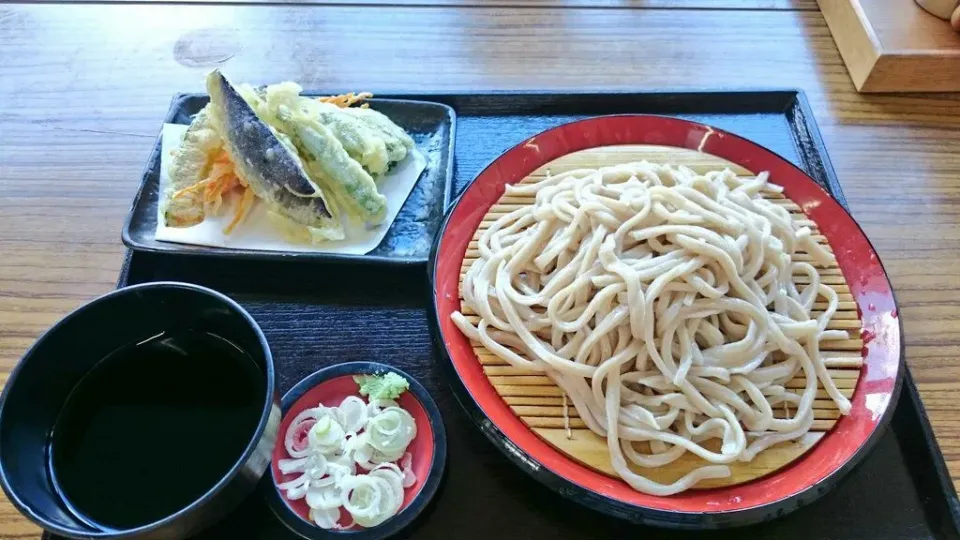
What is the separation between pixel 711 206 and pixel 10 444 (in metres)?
1.23

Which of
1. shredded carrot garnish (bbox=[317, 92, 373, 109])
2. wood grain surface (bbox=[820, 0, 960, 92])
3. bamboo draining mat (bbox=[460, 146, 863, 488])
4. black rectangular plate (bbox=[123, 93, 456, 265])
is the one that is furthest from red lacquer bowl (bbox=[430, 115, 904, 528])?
wood grain surface (bbox=[820, 0, 960, 92])

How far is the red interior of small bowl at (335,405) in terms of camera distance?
42.3 inches

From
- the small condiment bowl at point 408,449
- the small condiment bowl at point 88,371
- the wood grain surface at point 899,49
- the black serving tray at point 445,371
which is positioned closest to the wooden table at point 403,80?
the wood grain surface at point 899,49

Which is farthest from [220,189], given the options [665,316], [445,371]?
[665,316]

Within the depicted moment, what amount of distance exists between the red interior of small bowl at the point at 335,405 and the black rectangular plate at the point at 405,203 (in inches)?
12.6

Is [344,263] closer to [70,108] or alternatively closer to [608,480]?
[608,480]

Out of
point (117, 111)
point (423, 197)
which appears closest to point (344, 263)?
point (423, 197)

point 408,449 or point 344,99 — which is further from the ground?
point 344,99

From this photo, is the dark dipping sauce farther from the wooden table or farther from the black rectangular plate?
the wooden table

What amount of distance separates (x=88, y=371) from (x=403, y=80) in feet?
3.96

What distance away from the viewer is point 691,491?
3.64 feet

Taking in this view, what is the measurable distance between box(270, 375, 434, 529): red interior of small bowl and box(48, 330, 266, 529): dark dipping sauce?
0.11 m

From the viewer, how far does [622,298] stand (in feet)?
4.09

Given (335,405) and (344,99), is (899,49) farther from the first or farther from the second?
(335,405)
